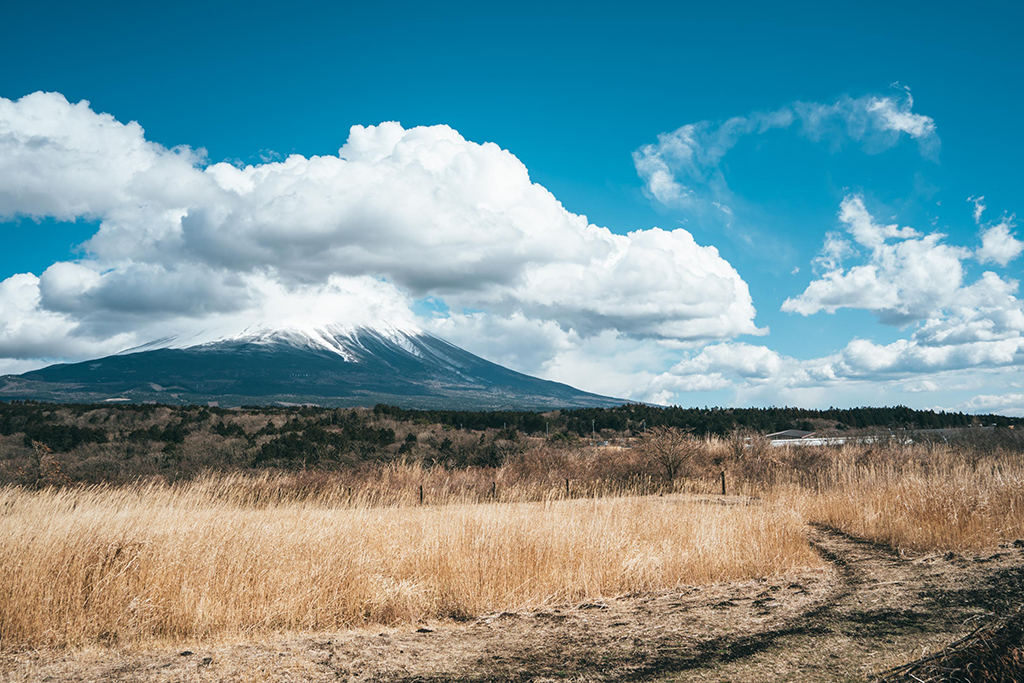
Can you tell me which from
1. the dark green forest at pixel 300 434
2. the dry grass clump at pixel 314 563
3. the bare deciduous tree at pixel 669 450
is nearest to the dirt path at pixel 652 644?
the dry grass clump at pixel 314 563

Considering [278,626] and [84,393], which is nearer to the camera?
[278,626]

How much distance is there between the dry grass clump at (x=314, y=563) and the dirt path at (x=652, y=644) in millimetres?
525

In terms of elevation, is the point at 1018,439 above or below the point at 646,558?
above

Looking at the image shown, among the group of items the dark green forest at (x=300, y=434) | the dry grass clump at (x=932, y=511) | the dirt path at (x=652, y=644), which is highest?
the dry grass clump at (x=932, y=511)

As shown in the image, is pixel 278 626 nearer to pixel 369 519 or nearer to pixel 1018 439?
pixel 369 519

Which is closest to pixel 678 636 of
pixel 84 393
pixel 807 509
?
pixel 807 509

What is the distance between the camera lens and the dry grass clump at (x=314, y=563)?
638cm

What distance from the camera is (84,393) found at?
196 metres

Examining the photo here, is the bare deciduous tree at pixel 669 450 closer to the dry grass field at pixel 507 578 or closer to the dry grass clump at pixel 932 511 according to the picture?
the dry grass clump at pixel 932 511

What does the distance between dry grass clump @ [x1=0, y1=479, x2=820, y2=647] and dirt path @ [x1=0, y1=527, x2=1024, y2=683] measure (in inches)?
20.7

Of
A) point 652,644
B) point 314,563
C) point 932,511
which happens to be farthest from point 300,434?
point 652,644

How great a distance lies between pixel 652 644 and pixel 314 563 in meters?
4.26

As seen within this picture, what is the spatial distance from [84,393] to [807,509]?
234 meters

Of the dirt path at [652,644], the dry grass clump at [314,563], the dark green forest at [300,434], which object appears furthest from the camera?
the dark green forest at [300,434]
